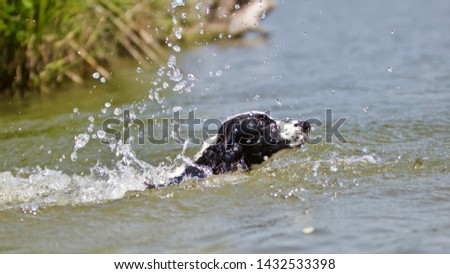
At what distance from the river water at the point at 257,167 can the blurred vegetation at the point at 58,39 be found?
0.28m

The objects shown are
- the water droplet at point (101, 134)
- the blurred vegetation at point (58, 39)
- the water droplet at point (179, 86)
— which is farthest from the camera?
the water droplet at point (179, 86)

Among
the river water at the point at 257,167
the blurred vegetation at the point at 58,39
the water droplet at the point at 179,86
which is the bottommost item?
the river water at the point at 257,167

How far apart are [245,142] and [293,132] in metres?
0.38

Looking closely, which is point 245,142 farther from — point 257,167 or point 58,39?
point 58,39

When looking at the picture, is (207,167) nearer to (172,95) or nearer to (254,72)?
(172,95)

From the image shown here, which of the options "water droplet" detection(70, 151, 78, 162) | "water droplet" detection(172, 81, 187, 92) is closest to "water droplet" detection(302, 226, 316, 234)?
"water droplet" detection(70, 151, 78, 162)

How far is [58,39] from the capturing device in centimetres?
1011

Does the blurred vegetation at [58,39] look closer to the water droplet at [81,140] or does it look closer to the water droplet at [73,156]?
the water droplet at [81,140]

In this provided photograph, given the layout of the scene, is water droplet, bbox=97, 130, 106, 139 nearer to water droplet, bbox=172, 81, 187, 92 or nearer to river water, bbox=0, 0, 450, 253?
river water, bbox=0, 0, 450, 253

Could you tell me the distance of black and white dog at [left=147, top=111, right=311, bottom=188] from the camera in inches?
244

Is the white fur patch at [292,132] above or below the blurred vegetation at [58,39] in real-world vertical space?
below

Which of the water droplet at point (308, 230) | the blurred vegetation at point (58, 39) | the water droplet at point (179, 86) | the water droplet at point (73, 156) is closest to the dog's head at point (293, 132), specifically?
the water droplet at point (308, 230)

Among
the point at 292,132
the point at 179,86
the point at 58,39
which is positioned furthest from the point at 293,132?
the point at 58,39

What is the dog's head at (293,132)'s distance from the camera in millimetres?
6238
